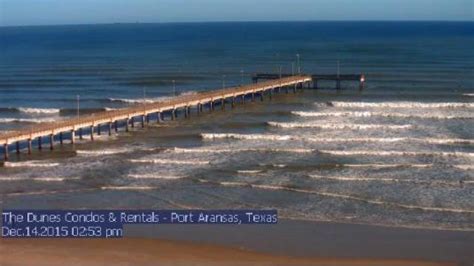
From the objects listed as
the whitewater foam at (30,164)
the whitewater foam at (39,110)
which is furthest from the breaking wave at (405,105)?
the whitewater foam at (30,164)

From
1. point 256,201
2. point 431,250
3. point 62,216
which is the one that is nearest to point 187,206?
point 256,201

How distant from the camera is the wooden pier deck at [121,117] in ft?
111

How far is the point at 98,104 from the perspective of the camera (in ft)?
167

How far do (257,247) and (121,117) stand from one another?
20970 mm

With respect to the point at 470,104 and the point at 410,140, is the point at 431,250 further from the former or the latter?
the point at 470,104

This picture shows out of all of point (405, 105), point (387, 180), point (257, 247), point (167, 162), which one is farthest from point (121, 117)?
point (257, 247)

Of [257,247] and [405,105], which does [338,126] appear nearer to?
[405,105]

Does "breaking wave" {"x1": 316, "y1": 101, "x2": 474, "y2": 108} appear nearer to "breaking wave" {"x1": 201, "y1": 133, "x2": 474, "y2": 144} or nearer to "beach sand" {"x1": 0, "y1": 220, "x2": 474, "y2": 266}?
"breaking wave" {"x1": 201, "y1": 133, "x2": 474, "y2": 144}

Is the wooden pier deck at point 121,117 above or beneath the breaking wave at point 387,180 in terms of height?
above

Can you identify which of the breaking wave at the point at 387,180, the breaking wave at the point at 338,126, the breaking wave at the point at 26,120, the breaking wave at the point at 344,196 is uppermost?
the breaking wave at the point at 26,120

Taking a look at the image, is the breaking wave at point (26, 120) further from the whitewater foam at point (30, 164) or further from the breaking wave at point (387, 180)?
the breaking wave at point (387, 180)

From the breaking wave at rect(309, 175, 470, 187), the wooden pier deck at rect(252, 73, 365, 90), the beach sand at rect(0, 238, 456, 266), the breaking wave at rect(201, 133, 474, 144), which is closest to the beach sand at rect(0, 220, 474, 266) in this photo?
the beach sand at rect(0, 238, 456, 266)

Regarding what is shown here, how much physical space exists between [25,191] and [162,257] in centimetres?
982

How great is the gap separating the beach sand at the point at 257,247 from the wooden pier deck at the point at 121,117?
1345 cm
